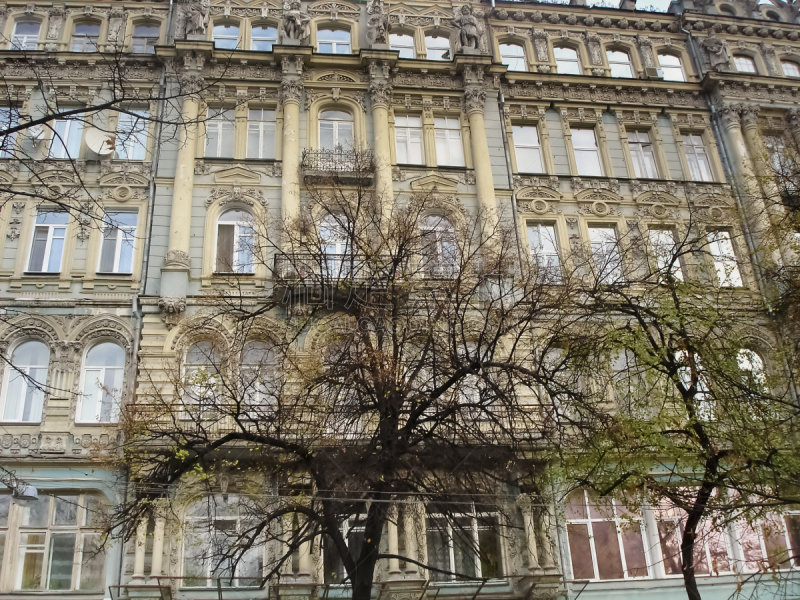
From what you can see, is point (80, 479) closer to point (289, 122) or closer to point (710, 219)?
point (289, 122)

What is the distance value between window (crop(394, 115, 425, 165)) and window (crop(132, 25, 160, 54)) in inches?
307

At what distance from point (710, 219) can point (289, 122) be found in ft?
41.7

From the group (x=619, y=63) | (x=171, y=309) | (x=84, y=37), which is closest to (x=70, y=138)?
(x=84, y=37)

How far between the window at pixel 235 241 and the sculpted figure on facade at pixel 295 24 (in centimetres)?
623

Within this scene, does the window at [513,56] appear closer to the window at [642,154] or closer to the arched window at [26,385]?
the window at [642,154]

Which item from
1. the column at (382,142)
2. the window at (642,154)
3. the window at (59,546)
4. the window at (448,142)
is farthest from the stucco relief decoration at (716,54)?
the window at (59,546)

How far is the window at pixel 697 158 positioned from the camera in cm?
2633

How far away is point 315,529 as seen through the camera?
14602 mm

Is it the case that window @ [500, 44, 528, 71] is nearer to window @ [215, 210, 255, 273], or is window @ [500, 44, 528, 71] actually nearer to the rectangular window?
window @ [215, 210, 255, 273]

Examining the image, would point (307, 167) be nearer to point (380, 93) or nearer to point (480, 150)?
point (380, 93)

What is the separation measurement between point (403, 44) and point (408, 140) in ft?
13.1

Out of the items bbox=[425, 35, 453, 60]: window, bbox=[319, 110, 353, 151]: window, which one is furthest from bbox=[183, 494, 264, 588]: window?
bbox=[425, 35, 453, 60]: window

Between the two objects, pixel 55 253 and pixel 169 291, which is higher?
pixel 55 253

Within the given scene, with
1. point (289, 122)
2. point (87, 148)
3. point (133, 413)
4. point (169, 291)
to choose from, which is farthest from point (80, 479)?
point (289, 122)
